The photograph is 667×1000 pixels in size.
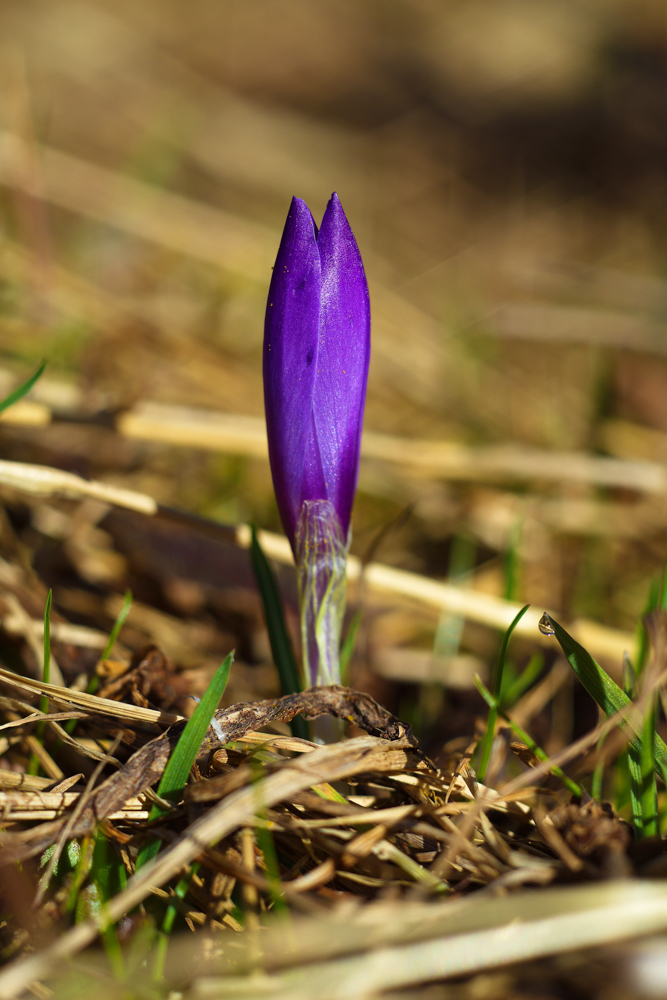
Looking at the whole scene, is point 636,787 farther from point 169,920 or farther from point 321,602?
point 169,920

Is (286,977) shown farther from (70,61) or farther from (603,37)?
(603,37)

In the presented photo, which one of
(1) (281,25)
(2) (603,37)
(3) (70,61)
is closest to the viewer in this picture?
(3) (70,61)

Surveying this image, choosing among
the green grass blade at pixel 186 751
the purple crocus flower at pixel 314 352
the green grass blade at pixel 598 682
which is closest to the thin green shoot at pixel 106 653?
the green grass blade at pixel 186 751

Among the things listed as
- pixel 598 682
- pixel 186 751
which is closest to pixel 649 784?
pixel 598 682

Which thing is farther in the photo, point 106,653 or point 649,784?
point 106,653

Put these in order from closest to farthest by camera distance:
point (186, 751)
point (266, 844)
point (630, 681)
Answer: point (266, 844), point (186, 751), point (630, 681)

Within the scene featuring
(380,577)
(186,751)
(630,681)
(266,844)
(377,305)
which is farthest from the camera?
(377,305)

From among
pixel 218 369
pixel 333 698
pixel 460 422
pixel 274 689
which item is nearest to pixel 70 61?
pixel 218 369
